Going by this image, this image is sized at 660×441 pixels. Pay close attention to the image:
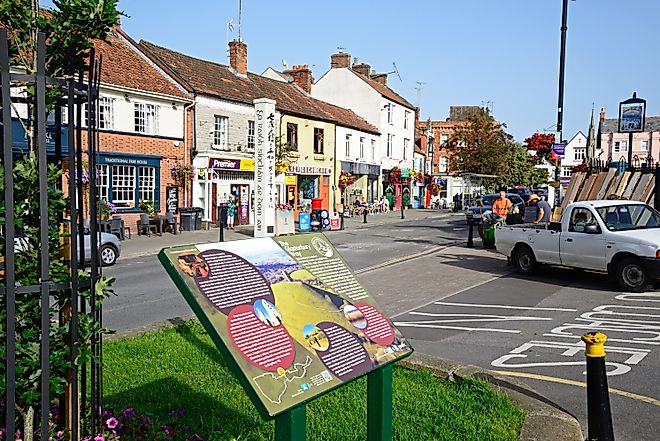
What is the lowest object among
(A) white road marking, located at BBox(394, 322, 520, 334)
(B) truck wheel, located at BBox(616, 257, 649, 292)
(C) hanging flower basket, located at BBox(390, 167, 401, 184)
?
(A) white road marking, located at BBox(394, 322, 520, 334)

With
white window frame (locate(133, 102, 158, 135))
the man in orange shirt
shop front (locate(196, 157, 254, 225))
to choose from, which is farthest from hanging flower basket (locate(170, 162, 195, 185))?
the man in orange shirt

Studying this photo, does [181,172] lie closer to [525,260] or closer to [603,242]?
[525,260]

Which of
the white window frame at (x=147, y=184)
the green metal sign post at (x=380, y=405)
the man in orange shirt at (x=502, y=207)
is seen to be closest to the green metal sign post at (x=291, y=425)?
the green metal sign post at (x=380, y=405)

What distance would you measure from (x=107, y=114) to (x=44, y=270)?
2247 cm

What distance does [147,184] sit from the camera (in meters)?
25.7

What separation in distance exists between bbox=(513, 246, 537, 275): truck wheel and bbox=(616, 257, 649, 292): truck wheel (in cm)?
229

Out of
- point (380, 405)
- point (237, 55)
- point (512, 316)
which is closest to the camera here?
point (380, 405)

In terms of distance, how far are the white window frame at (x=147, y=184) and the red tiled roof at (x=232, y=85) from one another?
14.8 feet

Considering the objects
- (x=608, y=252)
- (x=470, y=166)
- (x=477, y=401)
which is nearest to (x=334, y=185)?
(x=470, y=166)

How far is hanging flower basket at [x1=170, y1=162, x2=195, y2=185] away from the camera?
87.4ft

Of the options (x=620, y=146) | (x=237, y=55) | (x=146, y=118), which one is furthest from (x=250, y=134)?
(x=620, y=146)

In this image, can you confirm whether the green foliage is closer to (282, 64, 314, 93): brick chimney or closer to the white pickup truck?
the white pickup truck

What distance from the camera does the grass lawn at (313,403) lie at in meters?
4.61

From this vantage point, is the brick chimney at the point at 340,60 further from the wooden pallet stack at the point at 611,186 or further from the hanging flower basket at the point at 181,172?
the wooden pallet stack at the point at 611,186
